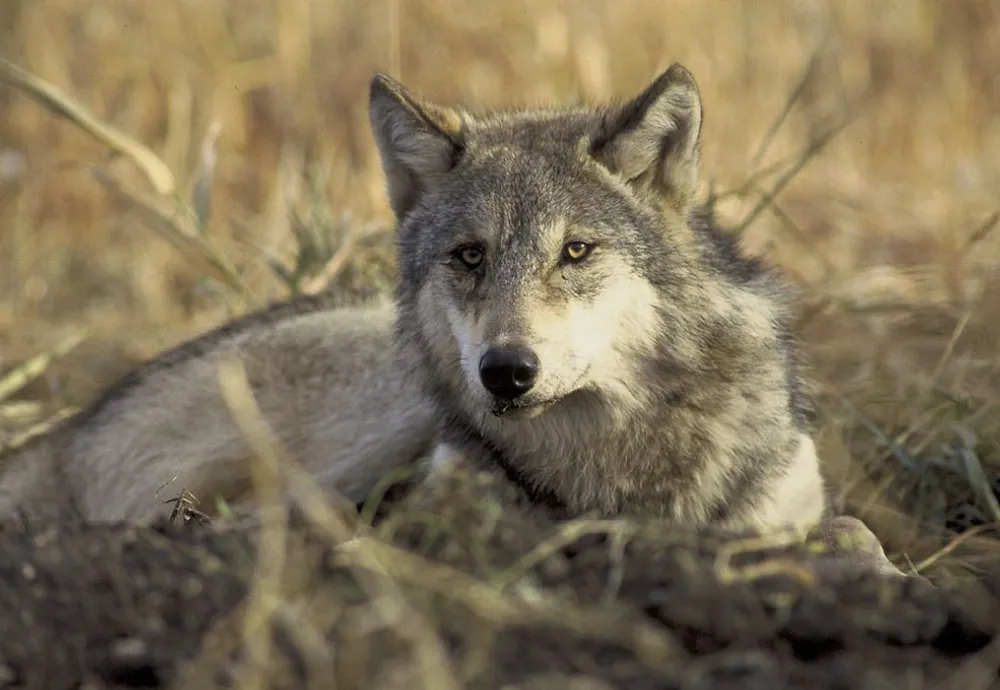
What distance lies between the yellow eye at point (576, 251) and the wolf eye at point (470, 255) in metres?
0.28

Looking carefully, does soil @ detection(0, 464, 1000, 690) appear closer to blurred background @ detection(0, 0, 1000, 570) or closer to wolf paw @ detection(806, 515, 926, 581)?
wolf paw @ detection(806, 515, 926, 581)

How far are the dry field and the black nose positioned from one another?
274 centimetres

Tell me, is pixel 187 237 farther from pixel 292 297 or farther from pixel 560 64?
pixel 560 64

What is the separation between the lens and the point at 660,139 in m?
4.23

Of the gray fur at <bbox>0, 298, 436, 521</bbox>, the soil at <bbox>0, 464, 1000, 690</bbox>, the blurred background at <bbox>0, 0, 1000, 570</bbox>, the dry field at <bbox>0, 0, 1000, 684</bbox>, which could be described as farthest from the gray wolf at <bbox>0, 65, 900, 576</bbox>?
the blurred background at <bbox>0, 0, 1000, 570</bbox>

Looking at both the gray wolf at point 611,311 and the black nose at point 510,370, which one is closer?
the black nose at point 510,370

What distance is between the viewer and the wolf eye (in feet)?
13.4

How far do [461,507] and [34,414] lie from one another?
11.8 feet

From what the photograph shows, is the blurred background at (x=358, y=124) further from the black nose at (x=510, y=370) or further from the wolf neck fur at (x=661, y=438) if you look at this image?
the black nose at (x=510, y=370)

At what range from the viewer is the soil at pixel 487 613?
2.52 meters

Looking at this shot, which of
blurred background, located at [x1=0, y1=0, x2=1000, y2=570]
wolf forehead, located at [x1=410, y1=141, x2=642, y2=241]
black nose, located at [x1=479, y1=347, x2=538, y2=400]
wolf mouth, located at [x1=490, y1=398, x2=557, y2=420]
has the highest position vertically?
wolf forehead, located at [x1=410, y1=141, x2=642, y2=241]

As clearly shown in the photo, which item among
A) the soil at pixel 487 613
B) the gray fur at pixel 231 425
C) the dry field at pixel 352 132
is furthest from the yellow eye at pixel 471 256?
the dry field at pixel 352 132

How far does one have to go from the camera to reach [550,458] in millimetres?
4219

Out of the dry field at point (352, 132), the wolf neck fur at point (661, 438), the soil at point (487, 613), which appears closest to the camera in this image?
the soil at point (487, 613)
